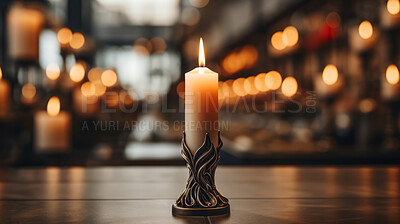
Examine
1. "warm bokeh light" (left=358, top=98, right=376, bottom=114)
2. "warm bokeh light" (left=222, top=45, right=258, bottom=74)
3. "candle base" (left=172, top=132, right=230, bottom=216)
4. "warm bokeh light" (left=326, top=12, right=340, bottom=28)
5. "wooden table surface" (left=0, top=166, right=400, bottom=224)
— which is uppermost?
"warm bokeh light" (left=222, top=45, right=258, bottom=74)

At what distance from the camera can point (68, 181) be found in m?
1.20

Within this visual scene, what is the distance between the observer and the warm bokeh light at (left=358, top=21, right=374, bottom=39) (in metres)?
3.06

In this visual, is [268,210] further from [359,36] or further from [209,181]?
[359,36]

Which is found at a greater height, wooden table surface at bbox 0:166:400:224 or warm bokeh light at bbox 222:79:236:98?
warm bokeh light at bbox 222:79:236:98

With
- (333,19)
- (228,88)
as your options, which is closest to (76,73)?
(333,19)

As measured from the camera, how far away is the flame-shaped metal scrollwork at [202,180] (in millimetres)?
778

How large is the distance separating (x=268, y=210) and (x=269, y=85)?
5597 millimetres

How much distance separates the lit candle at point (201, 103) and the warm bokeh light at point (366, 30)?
2553 millimetres

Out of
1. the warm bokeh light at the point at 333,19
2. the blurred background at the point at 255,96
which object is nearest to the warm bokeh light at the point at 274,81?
the blurred background at the point at 255,96

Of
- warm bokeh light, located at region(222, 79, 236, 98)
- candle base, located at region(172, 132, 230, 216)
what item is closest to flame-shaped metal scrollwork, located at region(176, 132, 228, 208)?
candle base, located at region(172, 132, 230, 216)

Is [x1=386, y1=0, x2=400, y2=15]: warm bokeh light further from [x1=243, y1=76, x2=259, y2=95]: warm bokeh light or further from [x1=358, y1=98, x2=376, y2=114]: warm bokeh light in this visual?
[x1=243, y1=76, x2=259, y2=95]: warm bokeh light

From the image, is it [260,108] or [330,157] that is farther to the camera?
[260,108]

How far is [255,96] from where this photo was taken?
8.07 m

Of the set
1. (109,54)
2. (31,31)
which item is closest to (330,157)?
(31,31)
